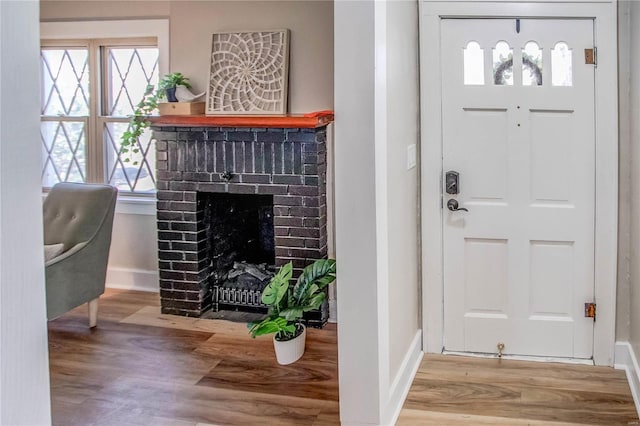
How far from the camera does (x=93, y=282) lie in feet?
14.9

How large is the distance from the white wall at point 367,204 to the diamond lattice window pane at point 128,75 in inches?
103

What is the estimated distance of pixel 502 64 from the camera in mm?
3768

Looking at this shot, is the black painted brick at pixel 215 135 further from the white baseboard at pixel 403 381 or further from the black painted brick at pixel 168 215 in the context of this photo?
the white baseboard at pixel 403 381

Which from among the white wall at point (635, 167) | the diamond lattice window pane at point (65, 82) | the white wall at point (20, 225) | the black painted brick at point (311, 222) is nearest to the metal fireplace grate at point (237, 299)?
the black painted brick at point (311, 222)

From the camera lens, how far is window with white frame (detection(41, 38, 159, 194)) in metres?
5.36

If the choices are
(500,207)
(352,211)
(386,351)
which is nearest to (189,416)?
(386,351)

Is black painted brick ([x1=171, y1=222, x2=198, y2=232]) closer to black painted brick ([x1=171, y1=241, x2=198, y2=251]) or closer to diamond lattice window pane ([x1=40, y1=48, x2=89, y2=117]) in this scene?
black painted brick ([x1=171, y1=241, x2=198, y2=251])

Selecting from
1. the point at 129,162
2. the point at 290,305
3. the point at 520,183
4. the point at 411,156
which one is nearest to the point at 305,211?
the point at 290,305

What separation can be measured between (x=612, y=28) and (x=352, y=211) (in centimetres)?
181

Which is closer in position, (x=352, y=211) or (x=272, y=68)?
(x=352, y=211)

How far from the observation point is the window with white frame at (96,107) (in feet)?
17.6

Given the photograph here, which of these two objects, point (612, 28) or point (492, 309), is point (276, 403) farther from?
point (612, 28)

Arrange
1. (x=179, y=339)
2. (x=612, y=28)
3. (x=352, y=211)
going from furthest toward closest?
(x=179, y=339) → (x=612, y=28) → (x=352, y=211)

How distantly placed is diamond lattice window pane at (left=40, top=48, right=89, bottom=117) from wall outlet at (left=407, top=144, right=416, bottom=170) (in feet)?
9.45
